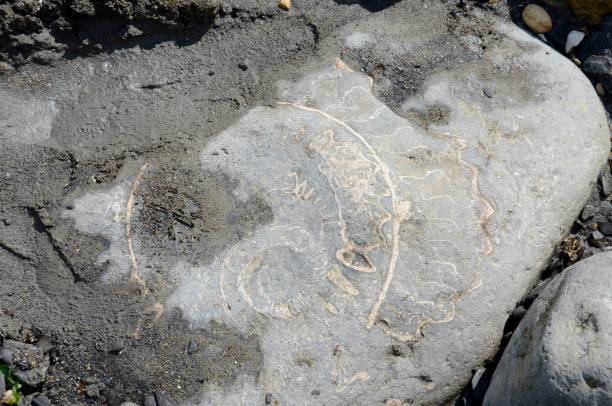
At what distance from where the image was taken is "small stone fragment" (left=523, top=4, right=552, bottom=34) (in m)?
4.13

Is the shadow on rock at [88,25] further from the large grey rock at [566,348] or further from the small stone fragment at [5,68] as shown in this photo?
the large grey rock at [566,348]

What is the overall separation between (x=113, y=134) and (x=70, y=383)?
1.20 metres

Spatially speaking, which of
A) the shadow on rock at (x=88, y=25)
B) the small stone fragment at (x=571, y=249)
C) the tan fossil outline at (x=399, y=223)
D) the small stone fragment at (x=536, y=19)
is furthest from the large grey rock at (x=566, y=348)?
the shadow on rock at (x=88, y=25)

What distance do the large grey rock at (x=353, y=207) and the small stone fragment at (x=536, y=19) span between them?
0.47 metres

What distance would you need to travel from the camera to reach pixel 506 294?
3334 millimetres

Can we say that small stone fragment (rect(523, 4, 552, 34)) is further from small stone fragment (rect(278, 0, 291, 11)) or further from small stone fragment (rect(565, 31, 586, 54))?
small stone fragment (rect(278, 0, 291, 11))

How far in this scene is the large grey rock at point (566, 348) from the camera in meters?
2.69

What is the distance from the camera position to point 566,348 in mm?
2785

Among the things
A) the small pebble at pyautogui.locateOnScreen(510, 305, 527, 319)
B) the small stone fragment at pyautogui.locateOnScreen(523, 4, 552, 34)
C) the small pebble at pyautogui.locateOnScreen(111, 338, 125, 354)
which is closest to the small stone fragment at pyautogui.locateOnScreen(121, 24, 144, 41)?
the small pebble at pyautogui.locateOnScreen(111, 338, 125, 354)

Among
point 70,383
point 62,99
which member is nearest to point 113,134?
point 62,99

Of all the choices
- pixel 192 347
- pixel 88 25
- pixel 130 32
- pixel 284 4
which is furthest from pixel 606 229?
pixel 88 25

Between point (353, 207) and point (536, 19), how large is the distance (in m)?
1.73

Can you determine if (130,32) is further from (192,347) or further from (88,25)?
(192,347)

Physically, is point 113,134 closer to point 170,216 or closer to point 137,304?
point 170,216
